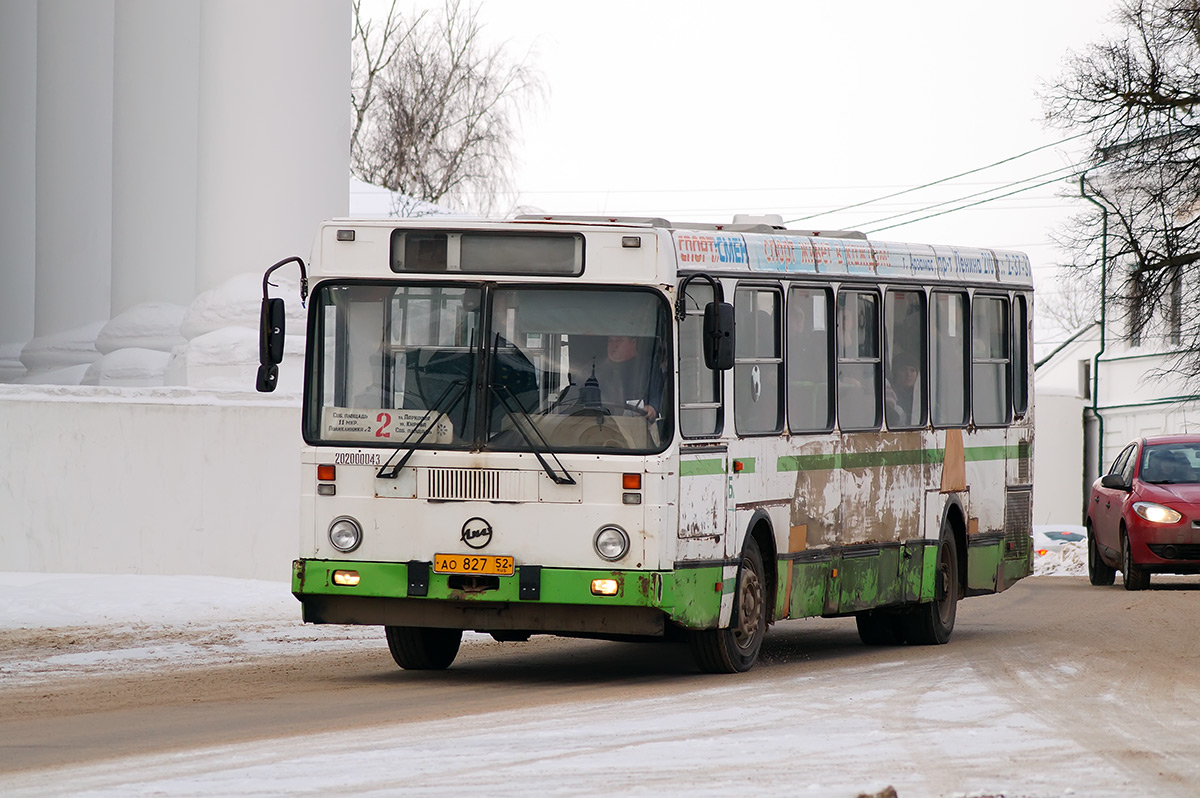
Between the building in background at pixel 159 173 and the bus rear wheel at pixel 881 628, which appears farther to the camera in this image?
the building in background at pixel 159 173

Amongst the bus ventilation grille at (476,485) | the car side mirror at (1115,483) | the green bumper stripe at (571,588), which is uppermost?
the bus ventilation grille at (476,485)

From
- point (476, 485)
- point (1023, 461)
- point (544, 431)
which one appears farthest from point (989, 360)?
point (476, 485)

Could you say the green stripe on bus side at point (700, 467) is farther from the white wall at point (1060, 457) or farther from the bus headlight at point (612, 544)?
the white wall at point (1060, 457)

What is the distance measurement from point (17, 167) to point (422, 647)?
2170 centimetres

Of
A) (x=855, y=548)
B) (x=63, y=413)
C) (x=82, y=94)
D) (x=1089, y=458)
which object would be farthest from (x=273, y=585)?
(x=1089, y=458)

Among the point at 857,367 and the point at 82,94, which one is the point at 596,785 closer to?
the point at 857,367

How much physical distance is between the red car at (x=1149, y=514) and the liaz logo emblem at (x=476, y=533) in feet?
43.1

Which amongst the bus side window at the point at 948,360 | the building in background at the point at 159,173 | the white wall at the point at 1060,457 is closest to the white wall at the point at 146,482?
the building in background at the point at 159,173

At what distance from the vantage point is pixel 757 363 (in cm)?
1406

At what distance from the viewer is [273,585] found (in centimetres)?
2136

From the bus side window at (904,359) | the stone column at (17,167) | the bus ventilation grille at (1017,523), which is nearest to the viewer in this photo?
the bus side window at (904,359)

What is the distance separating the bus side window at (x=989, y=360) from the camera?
17.5 meters

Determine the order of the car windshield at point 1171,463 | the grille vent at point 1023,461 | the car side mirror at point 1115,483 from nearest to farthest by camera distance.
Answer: the grille vent at point 1023,461, the car side mirror at point 1115,483, the car windshield at point 1171,463

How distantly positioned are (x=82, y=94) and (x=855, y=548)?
60.9 feet
